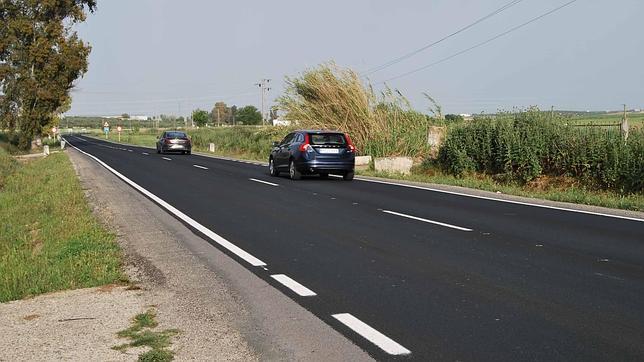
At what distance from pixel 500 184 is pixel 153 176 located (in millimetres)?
11841

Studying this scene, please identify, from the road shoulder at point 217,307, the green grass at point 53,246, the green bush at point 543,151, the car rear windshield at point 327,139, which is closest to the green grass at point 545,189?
the green bush at point 543,151

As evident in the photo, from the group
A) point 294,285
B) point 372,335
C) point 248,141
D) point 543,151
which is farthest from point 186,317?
point 248,141

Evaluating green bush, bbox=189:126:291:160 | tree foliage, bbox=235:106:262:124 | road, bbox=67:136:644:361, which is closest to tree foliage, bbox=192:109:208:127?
tree foliage, bbox=235:106:262:124

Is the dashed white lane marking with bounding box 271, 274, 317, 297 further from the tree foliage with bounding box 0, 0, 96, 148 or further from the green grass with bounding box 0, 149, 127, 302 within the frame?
the tree foliage with bounding box 0, 0, 96, 148

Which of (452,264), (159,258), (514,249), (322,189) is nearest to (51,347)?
(159,258)

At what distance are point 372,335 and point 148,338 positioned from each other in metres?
1.72

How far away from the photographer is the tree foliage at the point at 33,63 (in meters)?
48.5

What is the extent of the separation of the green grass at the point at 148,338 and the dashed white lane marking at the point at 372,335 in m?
1.39

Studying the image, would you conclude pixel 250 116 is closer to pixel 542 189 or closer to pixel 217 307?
pixel 542 189

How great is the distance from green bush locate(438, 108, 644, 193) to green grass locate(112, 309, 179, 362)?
13.8 meters

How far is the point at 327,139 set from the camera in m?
20.7

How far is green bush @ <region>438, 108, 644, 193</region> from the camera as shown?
15977mm

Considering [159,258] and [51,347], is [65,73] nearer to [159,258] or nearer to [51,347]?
[159,258]

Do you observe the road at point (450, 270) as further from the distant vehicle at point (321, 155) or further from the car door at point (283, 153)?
the car door at point (283, 153)
